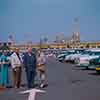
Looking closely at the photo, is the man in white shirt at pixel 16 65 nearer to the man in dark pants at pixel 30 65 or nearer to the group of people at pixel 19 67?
the group of people at pixel 19 67

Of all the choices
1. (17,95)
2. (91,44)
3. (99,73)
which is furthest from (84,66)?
(91,44)

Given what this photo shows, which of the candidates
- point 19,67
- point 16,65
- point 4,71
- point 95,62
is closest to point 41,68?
point 19,67

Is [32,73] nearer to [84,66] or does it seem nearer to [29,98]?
[29,98]

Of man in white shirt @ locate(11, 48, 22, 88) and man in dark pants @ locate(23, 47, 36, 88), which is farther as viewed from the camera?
man in white shirt @ locate(11, 48, 22, 88)

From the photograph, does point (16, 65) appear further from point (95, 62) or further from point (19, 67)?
point (95, 62)

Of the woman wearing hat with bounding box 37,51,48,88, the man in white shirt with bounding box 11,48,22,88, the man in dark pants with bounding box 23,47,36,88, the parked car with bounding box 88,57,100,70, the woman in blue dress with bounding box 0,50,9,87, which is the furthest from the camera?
the parked car with bounding box 88,57,100,70

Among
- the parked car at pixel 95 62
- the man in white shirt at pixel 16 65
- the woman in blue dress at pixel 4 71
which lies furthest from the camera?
the parked car at pixel 95 62

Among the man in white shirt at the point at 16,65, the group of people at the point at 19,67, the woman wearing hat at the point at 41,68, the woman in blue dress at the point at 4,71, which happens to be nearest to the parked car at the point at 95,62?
the woman wearing hat at the point at 41,68

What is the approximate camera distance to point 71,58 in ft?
165

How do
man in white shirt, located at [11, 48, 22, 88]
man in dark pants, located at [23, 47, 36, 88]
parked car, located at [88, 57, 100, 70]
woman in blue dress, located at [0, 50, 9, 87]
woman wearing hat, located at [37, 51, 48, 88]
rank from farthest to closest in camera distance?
parked car, located at [88, 57, 100, 70] < woman wearing hat, located at [37, 51, 48, 88] < woman in blue dress, located at [0, 50, 9, 87] < man in white shirt, located at [11, 48, 22, 88] < man in dark pants, located at [23, 47, 36, 88]

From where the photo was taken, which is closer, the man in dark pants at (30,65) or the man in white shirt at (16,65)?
the man in dark pants at (30,65)

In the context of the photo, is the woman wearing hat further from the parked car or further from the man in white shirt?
the parked car

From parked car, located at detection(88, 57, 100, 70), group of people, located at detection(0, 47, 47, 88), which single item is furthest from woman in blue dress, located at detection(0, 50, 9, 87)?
parked car, located at detection(88, 57, 100, 70)

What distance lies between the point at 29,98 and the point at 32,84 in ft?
13.3
